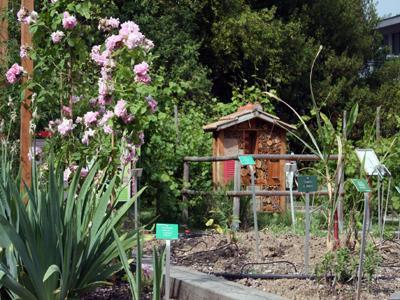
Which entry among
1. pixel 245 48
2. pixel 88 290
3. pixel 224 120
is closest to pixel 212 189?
pixel 224 120

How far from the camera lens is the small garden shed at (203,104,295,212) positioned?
14023 millimetres

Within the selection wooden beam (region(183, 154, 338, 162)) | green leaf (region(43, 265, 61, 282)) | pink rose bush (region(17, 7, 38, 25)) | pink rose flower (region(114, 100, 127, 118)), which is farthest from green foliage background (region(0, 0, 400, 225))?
green leaf (region(43, 265, 61, 282))

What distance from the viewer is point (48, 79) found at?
23.1ft

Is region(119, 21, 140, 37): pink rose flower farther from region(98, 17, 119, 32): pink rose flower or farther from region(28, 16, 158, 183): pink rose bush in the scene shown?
region(98, 17, 119, 32): pink rose flower

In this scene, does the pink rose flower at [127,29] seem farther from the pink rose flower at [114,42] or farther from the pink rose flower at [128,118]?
the pink rose flower at [128,118]

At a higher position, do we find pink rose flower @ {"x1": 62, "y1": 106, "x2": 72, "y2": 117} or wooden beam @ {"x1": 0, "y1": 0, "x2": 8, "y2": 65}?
wooden beam @ {"x1": 0, "y1": 0, "x2": 8, "y2": 65}

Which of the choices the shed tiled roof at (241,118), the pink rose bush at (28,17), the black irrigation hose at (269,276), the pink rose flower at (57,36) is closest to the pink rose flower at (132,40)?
the pink rose flower at (57,36)

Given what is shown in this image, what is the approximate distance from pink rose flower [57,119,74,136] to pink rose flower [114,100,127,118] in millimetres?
599

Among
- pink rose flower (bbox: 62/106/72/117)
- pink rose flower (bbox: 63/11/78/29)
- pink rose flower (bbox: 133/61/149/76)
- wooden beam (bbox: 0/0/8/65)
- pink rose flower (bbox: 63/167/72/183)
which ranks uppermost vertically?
wooden beam (bbox: 0/0/8/65)

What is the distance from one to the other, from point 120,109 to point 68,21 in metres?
1.02

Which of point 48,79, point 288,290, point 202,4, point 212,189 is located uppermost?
point 202,4

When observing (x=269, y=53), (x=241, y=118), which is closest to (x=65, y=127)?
(x=241, y=118)

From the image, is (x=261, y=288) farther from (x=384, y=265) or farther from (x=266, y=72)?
(x=266, y=72)

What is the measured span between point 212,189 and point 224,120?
2741 millimetres
